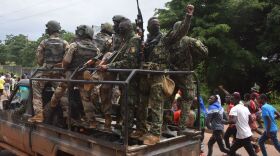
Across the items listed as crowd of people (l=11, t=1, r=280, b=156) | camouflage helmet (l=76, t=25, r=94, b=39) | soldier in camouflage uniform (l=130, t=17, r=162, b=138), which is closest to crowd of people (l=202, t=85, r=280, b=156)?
crowd of people (l=11, t=1, r=280, b=156)

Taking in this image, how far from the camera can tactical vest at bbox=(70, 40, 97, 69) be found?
5.28 m

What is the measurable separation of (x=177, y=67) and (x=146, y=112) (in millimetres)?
944

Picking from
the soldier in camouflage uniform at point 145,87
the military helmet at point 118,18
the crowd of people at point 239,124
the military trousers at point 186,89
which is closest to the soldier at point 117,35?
the military helmet at point 118,18

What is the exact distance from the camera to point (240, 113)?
6816 mm

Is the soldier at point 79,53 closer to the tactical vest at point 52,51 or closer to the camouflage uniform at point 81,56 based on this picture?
the camouflage uniform at point 81,56

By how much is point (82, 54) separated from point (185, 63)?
1427 millimetres

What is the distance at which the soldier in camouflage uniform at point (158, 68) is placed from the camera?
4.07m

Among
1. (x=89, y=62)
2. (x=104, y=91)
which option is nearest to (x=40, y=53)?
(x=89, y=62)

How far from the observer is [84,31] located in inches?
208

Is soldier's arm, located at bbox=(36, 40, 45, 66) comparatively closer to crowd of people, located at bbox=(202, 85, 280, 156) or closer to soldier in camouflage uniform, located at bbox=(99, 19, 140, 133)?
soldier in camouflage uniform, located at bbox=(99, 19, 140, 133)

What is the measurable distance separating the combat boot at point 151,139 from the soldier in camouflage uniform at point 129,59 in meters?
0.45

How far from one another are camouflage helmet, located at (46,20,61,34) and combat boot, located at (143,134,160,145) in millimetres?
2762

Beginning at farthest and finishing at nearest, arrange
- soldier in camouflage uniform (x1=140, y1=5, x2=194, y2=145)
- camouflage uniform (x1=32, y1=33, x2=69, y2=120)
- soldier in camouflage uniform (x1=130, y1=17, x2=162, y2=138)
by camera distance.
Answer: camouflage uniform (x1=32, y1=33, x2=69, y2=120)
soldier in camouflage uniform (x1=130, y1=17, x2=162, y2=138)
soldier in camouflage uniform (x1=140, y1=5, x2=194, y2=145)

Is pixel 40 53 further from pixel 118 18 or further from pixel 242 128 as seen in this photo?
pixel 242 128
